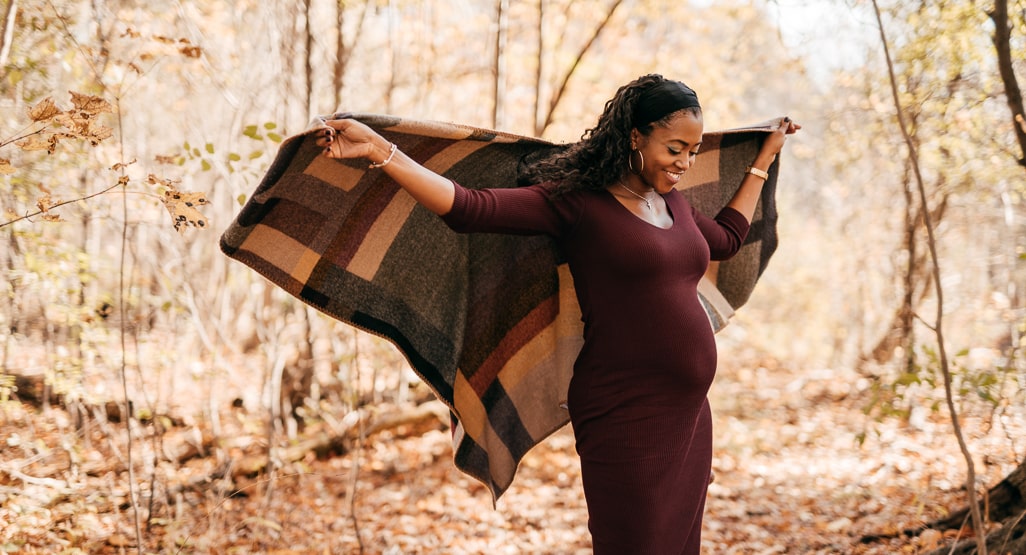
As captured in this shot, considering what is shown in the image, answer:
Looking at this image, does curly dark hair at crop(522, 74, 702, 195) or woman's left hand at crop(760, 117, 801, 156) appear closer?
curly dark hair at crop(522, 74, 702, 195)

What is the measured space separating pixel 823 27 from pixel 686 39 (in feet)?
14.7

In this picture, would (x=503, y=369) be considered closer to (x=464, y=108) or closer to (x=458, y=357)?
(x=458, y=357)

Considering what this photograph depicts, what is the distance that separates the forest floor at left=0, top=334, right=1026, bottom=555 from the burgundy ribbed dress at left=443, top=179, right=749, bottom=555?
4.66ft

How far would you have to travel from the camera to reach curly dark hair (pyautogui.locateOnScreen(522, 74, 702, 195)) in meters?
2.17

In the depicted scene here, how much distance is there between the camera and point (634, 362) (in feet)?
7.19

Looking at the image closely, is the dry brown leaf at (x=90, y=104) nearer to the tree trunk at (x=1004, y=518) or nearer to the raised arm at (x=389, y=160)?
the raised arm at (x=389, y=160)

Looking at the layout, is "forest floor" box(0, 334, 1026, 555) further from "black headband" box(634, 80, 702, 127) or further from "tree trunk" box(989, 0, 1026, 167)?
"black headband" box(634, 80, 702, 127)

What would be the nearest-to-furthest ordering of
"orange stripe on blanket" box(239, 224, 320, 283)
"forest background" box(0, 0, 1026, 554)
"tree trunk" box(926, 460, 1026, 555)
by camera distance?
"orange stripe on blanket" box(239, 224, 320, 283)
"tree trunk" box(926, 460, 1026, 555)
"forest background" box(0, 0, 1026, 554)

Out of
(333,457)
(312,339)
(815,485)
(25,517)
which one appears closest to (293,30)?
(312,339)

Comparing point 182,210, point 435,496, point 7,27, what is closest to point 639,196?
point 182,210

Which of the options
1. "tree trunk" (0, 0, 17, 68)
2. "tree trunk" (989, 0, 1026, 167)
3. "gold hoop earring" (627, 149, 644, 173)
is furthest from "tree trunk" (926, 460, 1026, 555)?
"tree trunk" (0, 0, 17, 68)

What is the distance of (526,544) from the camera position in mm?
4230

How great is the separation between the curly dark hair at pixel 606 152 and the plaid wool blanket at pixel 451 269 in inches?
11.0

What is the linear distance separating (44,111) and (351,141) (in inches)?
42.1
